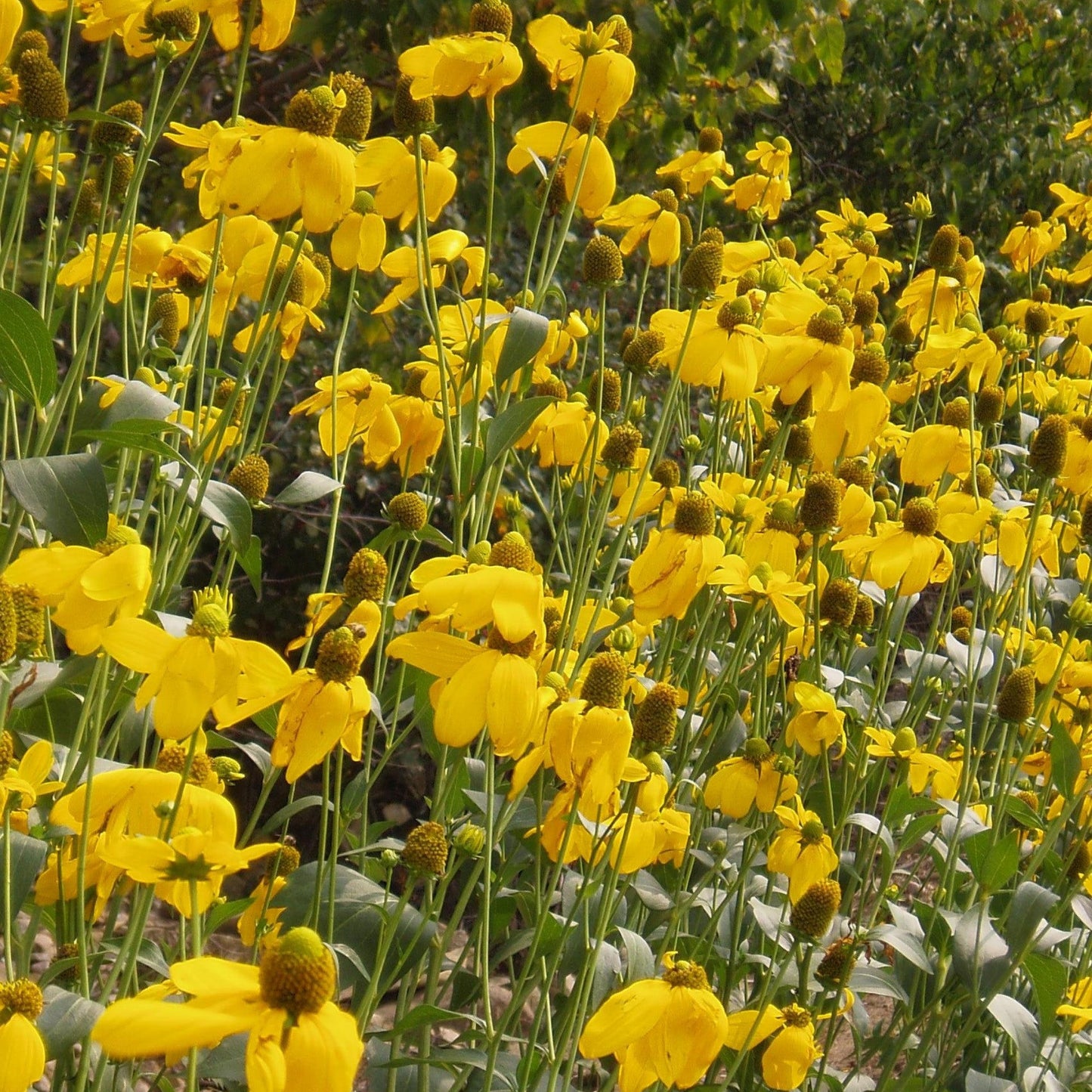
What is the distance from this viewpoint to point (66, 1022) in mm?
945

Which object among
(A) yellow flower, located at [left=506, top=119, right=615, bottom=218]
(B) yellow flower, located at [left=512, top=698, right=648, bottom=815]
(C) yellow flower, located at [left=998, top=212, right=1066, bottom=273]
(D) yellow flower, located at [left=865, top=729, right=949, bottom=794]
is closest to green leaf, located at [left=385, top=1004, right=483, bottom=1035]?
(B) yellow flower, located at [left=512, top=698, right=648, bottom=815]

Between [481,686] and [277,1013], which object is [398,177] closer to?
[481,686]

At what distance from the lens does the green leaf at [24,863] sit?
41.0 inches

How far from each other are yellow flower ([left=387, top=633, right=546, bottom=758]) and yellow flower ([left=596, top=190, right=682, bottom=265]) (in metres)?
0.97

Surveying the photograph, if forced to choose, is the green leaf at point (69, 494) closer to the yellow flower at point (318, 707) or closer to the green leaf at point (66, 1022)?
the yellow flower at point (318, 707)

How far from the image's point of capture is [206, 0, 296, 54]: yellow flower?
3.59 ft

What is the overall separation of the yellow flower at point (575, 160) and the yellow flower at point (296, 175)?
1.30 ft

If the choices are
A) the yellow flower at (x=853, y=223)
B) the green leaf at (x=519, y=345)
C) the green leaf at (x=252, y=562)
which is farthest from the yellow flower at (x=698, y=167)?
the green leaf at (x=252, y=562)

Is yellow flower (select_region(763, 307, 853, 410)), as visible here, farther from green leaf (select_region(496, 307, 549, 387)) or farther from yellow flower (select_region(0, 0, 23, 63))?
yellow flower (select_region(0, 0, 23, 63))

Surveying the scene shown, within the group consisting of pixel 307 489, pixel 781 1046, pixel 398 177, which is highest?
pixel 398 177

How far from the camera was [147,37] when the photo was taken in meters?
1.25

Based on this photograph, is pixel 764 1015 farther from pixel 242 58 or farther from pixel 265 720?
pixel 242 58

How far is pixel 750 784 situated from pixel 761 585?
0.32 m

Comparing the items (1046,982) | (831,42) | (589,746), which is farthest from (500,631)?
(831,42)
